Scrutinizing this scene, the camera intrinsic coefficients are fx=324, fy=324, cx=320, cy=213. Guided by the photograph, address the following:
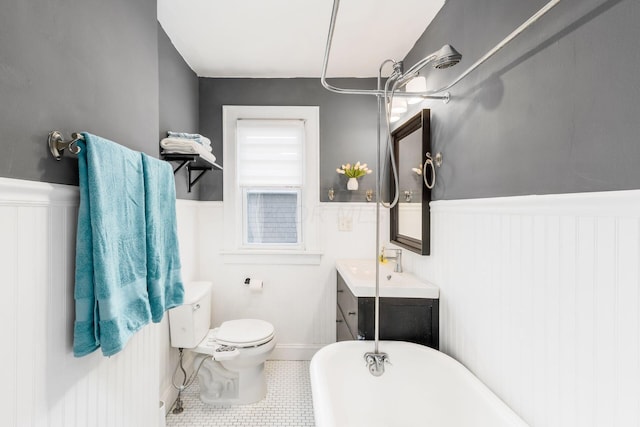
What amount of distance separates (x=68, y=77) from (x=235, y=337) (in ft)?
5.55

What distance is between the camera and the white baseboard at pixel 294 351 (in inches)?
109

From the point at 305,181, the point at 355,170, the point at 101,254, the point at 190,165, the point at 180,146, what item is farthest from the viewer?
the point at 305,181

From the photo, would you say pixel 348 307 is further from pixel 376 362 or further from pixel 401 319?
pixel 376 362

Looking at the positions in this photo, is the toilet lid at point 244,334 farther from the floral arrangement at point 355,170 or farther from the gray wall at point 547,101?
the gray wall at point 547,101

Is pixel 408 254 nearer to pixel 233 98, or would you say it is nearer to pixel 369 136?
pixel 369 136

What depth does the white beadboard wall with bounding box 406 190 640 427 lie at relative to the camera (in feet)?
2.61

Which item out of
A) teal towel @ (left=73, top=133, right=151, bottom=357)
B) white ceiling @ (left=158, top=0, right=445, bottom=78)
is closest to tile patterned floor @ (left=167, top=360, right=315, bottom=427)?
teal towel @ (left=73, top=133, right=151, bottom=357)

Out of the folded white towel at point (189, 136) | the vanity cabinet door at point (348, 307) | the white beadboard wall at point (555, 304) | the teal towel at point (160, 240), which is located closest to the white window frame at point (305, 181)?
the vanity cabinet door at point (348, 307)

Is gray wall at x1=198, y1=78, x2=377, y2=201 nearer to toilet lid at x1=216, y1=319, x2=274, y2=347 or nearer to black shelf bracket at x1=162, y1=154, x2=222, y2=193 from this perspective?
black shelf bracket at x1=162, y1=154, x2=222, y2=193

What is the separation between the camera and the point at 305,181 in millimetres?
2773

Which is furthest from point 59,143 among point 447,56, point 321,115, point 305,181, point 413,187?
point 321,115

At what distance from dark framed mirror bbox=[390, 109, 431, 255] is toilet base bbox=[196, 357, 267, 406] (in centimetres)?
138

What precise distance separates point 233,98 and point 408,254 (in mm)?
1936

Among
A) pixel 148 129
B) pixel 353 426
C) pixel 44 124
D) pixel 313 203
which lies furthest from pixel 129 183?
pixel 313 203
